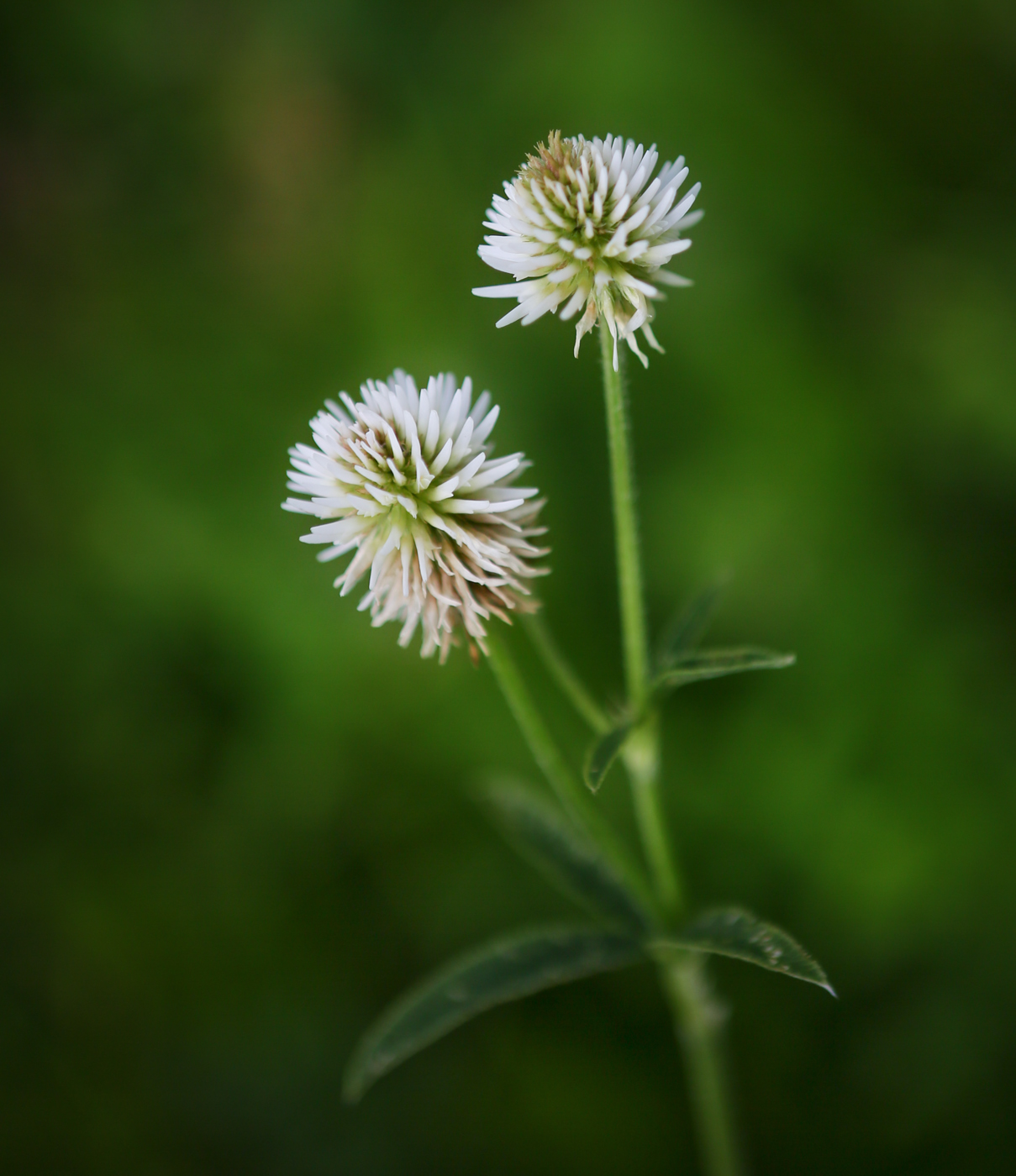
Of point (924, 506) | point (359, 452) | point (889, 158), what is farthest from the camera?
point (889, 158)

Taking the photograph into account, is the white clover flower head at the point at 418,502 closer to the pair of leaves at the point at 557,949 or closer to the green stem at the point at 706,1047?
the pair of leaves at the point at 557,949

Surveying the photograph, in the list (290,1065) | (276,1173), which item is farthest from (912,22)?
(276,1173)

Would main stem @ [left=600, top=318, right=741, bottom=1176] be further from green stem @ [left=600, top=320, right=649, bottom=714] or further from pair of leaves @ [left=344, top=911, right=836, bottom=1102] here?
pair of leaves @ [left=344, top=911, right=836, bottom=1102]

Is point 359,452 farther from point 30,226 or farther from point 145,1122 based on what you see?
point 30,226

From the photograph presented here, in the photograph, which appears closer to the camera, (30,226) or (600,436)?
(600,436)

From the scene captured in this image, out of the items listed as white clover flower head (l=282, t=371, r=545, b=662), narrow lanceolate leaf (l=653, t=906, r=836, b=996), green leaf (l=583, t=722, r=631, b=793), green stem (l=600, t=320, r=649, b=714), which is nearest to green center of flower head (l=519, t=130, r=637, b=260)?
green stem (l=600, t=320, r=649, b=714)

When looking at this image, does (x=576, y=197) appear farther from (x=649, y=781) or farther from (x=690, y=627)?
(x=649, y=781)
